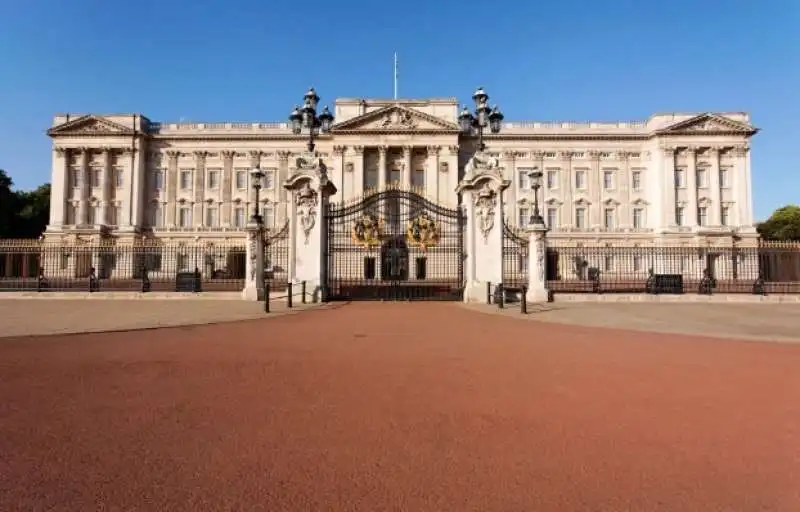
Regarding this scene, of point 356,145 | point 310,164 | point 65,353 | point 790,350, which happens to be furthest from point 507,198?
point 65,353

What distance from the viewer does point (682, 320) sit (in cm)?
1218

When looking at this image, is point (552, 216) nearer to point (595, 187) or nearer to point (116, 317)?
point (595, 187)

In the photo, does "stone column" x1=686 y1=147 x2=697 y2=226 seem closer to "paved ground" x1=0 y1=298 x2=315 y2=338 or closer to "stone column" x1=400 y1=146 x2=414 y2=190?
"stone column" x1=400 y1=146 x2=414 y2=190

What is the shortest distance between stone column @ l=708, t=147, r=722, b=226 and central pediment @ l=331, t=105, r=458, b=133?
30.6m

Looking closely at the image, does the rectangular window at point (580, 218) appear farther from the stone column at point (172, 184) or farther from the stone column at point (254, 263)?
the stone column at point (172, 184)

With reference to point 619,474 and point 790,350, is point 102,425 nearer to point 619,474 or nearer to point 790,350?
point 619,474

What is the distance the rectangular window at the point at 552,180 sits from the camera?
55.7m

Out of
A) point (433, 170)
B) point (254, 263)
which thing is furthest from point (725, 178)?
point (254, 263)

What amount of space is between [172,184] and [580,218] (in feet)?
165

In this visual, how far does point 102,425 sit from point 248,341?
Result: 437 cm

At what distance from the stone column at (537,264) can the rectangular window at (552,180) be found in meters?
40.3

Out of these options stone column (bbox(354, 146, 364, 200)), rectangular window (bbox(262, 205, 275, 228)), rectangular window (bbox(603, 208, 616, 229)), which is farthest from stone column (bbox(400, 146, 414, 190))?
rectangular window (bbox(603, 208, 616, 229))

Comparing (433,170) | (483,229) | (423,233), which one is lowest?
(483,229)

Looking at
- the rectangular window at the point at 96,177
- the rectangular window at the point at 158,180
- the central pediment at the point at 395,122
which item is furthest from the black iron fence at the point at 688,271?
the rectangular window at the point at 96,177
